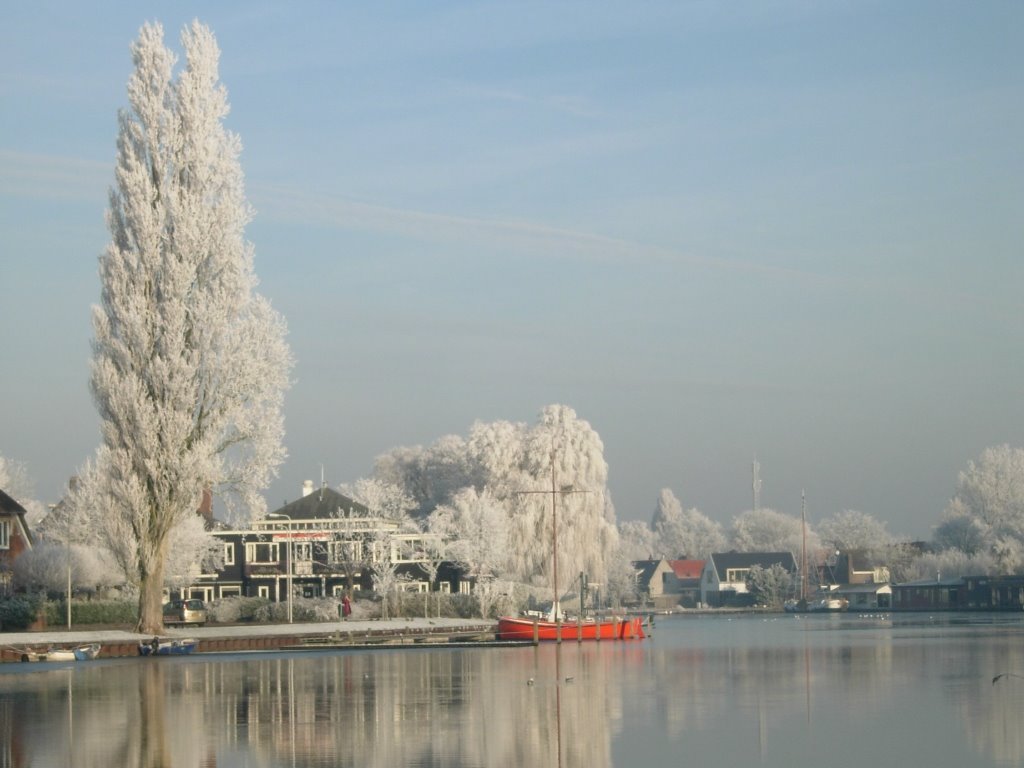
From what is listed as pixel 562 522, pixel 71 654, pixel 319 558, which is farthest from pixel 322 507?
pixel 71 654

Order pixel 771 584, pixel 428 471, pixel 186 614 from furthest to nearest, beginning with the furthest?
pixel 771 584
pixel 428 471
pixel 186 614

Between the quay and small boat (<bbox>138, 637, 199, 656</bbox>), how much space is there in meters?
0.46

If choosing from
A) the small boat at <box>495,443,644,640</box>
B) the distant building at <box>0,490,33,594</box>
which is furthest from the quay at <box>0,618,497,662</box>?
the distant building at <box>0,490,33,594</box>

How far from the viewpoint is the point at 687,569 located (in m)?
165

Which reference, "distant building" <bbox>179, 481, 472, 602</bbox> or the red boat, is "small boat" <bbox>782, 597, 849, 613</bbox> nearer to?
"distant building" <bbox>179, 481, 472, 602</bbox>

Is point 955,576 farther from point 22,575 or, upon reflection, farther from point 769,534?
point 22,575

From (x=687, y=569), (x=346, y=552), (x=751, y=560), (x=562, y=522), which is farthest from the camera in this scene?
(x=687, y=569)

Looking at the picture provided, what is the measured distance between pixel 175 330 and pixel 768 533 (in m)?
134

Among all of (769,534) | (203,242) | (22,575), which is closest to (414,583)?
(22,575)

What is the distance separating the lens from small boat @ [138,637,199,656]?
43.2m

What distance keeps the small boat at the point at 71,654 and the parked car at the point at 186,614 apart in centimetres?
1746

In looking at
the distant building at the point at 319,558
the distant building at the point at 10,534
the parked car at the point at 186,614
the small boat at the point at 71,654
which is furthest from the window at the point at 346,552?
the small boat at the point at 71,654

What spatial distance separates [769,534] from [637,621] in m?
112

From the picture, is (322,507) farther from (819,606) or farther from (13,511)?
(819,606)
